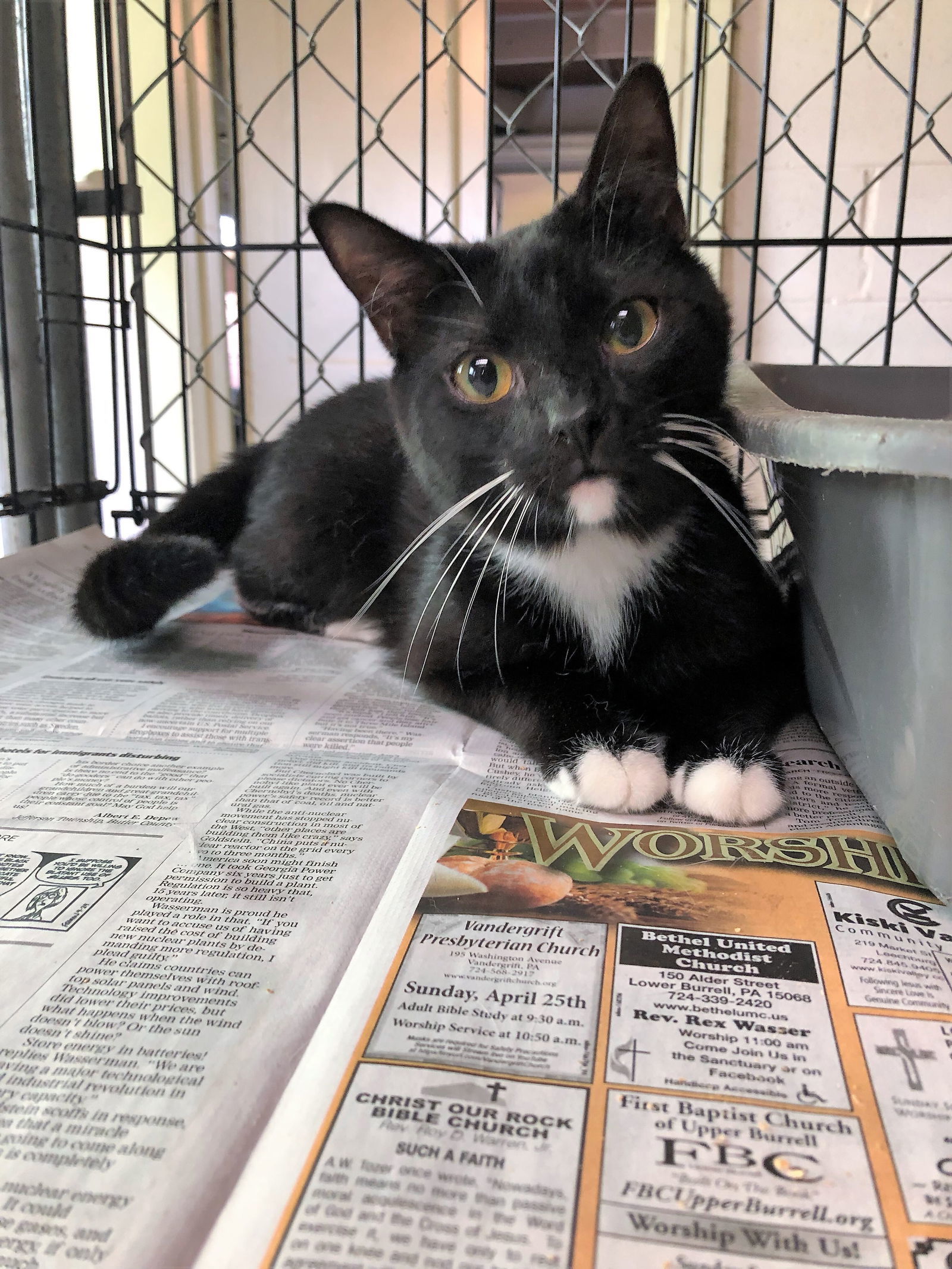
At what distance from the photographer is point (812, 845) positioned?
2.18 feet

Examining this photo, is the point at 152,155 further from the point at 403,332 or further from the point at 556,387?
the point at 556,387

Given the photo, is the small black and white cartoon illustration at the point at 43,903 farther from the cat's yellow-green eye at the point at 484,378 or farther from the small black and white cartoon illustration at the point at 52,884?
the cat's yellow-green eye at the point at 484,378

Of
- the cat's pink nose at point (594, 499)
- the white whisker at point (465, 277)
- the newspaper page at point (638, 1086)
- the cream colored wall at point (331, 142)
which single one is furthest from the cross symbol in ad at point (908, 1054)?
the cream colored wall at point (331, 142)

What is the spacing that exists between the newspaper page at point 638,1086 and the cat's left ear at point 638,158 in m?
0.58

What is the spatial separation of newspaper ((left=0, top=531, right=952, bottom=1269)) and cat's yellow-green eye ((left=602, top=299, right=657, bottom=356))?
38 centimetres

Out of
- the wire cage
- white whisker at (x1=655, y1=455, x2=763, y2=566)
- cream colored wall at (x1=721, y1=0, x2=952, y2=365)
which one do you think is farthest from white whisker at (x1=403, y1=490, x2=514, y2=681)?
cream colored wall at (x1=721, y1=0, x2=952, y2=365)

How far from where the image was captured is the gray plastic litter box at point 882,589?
0.52 m

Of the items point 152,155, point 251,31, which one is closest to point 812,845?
point 152,155

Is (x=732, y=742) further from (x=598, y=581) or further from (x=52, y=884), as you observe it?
(x=52, y=884)

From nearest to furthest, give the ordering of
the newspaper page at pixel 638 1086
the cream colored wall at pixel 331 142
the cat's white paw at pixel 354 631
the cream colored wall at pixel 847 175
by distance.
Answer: the newspaper page at pixel 638 1086 < the cat's white paw at pixel 354 631 < the cream colored wall at pixel 847 175 < the cream colored wall at pixel 331 142

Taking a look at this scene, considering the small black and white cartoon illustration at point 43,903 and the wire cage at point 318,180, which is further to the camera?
the wire cage at point 318,180

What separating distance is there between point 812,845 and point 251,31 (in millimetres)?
2724

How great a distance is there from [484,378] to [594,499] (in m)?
0.15

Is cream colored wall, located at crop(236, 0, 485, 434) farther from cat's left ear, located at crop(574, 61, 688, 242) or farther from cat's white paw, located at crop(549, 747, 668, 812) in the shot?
cat's white paw, located at crop(549, 747, 668, 812)
